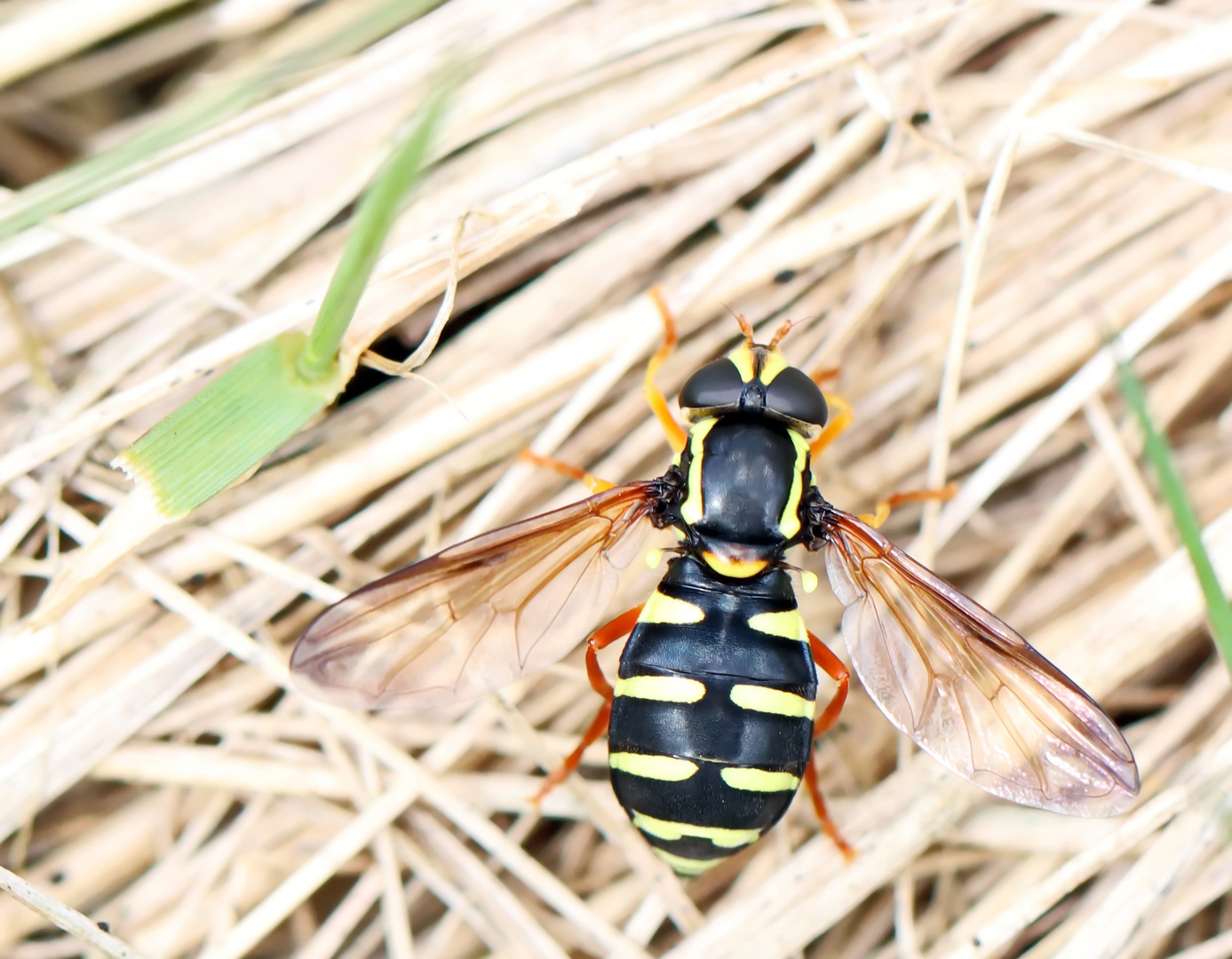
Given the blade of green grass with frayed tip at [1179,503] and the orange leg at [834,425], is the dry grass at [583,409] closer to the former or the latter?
the orange leg at [834,425]

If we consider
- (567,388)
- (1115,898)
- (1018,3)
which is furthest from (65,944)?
(1018,3)

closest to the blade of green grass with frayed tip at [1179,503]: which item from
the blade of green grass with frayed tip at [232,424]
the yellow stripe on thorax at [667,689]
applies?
the yellow stripe on thorax at [667,689]

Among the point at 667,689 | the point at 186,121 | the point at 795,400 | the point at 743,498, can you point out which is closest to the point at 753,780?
the point at 667,689

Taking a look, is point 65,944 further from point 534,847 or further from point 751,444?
point 751,444

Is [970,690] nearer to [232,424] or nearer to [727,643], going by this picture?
[727,643]

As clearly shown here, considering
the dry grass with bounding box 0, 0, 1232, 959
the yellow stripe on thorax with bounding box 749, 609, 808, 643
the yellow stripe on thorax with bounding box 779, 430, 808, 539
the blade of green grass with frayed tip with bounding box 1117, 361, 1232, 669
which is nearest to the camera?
the blade of green grass with frayed tip with bounding box 1117, 361, 1232, 669

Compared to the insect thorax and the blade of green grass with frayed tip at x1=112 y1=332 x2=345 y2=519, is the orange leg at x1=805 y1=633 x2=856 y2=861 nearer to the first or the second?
the insect thorax

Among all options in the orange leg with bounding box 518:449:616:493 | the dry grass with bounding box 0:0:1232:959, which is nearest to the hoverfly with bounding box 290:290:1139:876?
the orange leg with bounding box 518:449:616:493
